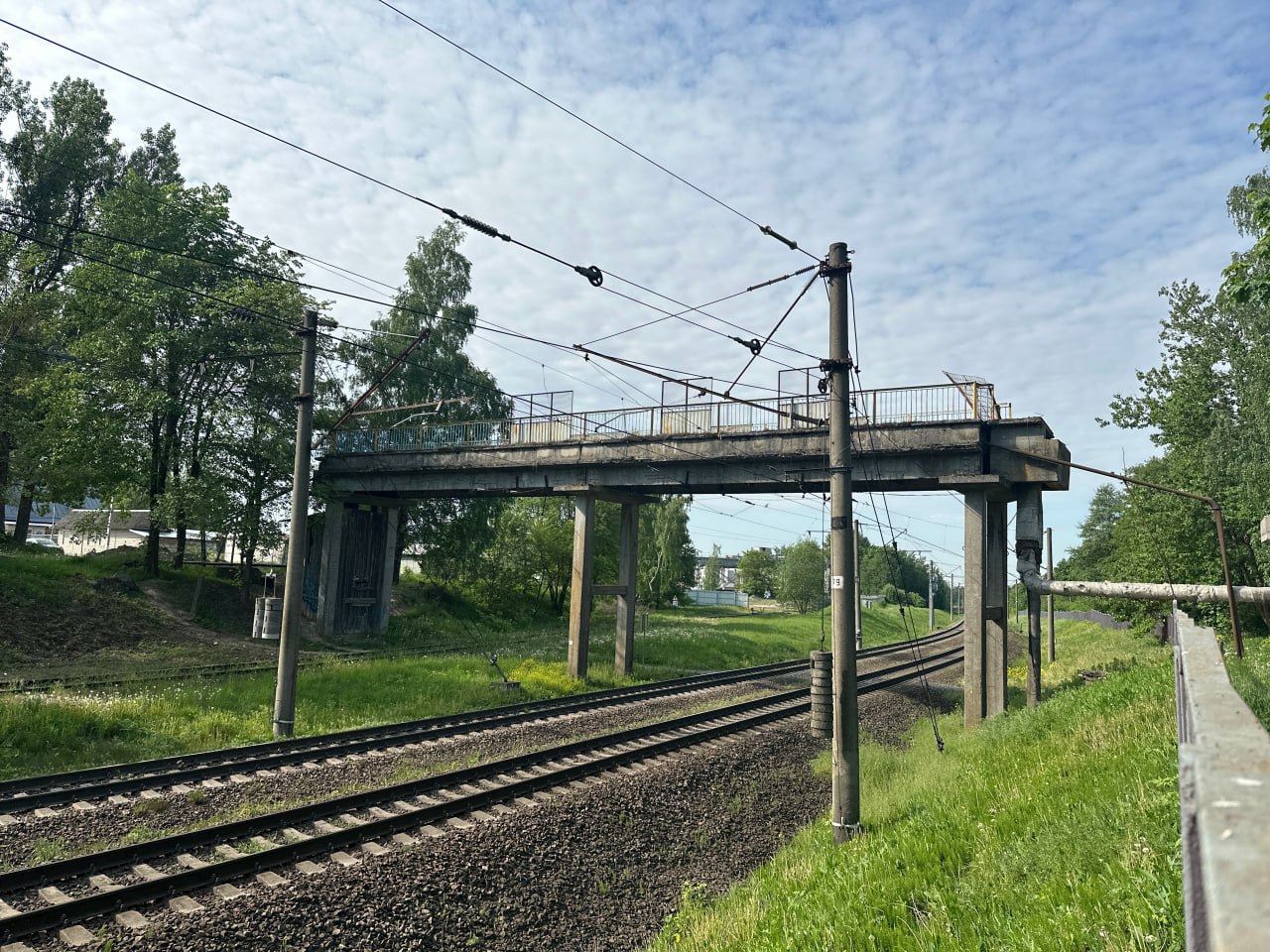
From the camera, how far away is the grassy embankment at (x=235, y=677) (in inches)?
589

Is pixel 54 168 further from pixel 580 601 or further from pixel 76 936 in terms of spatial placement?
pixel 76 936

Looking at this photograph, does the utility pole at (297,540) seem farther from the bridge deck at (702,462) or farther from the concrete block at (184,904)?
the bridge deck at (702,462)

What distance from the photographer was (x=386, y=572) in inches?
1442

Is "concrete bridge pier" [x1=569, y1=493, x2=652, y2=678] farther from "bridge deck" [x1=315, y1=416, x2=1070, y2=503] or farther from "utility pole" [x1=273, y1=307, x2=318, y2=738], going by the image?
"utility pole" [x1=273, y1=307, x2=318, y2=738]

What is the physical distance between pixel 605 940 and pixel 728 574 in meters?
189

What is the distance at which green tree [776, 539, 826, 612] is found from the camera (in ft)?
235

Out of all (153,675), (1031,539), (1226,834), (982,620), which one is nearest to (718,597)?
(1031,539)

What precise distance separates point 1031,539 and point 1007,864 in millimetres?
16610

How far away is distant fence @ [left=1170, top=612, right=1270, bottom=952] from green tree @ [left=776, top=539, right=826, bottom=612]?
69482 mm

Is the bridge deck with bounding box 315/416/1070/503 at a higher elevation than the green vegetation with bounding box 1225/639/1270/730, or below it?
higher

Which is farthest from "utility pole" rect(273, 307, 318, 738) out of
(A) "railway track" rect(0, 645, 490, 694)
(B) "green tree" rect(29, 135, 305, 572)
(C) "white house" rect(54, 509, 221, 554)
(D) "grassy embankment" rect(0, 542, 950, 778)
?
(C) "white house" rect(54, 509, 221, 554)

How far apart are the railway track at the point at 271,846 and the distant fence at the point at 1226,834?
8.49m

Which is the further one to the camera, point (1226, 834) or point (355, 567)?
point (355, 567)

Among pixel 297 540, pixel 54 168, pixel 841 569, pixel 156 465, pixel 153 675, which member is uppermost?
pixel 54 168
